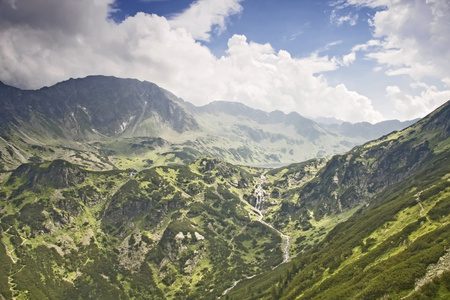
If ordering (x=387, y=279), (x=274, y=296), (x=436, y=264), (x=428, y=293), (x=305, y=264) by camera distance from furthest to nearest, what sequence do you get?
(x=305, y=264)
(x=274, y=296)
(x=387, y=279)
(x=436, y=264)
(x=428, y=293)

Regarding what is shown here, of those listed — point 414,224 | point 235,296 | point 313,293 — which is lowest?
point 235,296

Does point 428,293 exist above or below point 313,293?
above

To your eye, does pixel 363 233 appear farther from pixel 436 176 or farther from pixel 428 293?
pixel 428 293

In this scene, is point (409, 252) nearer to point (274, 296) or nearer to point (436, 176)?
point (274, 296)

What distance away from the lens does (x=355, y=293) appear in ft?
281

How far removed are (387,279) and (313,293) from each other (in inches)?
1636

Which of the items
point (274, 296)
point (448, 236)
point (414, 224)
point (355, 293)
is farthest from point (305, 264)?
point (448, 236)

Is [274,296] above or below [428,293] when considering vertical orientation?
below

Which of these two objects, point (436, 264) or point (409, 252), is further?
point (409, 252)

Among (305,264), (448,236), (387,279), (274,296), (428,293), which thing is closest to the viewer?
(428,293)

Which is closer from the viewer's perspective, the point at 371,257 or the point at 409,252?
the point at 409,252

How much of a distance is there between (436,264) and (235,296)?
15533 cm

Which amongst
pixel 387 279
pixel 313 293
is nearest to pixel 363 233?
pixel 313 293

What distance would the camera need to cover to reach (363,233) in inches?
6014
